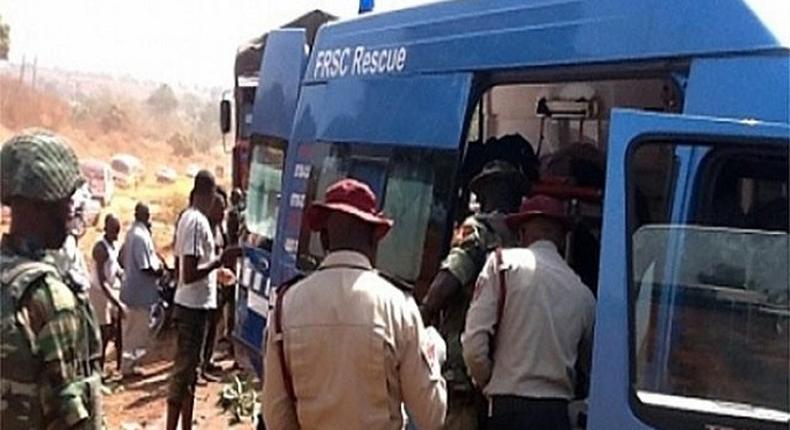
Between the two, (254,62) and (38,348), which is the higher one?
(254,62)

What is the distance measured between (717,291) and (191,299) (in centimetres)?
467

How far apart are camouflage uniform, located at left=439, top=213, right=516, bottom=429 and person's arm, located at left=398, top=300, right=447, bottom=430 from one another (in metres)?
0.79

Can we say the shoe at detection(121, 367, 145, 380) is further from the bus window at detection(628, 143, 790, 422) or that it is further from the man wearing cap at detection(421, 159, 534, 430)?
the bus window at detection(628, 143, 790, 422)

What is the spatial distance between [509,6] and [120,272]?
6229mm

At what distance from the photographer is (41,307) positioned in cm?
307

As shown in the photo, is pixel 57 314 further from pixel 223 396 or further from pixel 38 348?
pixel 223 396

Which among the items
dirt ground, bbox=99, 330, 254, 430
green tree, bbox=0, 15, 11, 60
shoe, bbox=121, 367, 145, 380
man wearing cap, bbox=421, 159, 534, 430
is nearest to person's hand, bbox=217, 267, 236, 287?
dirt ground, bbox=99, 330, 254, 430

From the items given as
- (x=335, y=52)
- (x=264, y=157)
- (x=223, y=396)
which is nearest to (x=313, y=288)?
(x=335, y=52)

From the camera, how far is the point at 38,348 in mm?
3066

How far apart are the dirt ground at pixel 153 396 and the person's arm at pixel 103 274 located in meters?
0.70

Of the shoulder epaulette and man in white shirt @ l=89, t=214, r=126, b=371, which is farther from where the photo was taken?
man in white shirt @ l=89, t=214, r=126, b=371

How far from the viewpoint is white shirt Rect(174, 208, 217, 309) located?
24.4ft

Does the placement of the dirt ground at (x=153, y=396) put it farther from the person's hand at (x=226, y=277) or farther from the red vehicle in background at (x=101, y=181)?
the red vehicle in background at (x=101, y=181)

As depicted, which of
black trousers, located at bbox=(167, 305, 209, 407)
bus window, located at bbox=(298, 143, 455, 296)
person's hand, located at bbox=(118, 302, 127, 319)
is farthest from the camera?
person's hand, located at bbox=(118, 302, 127, 319)
